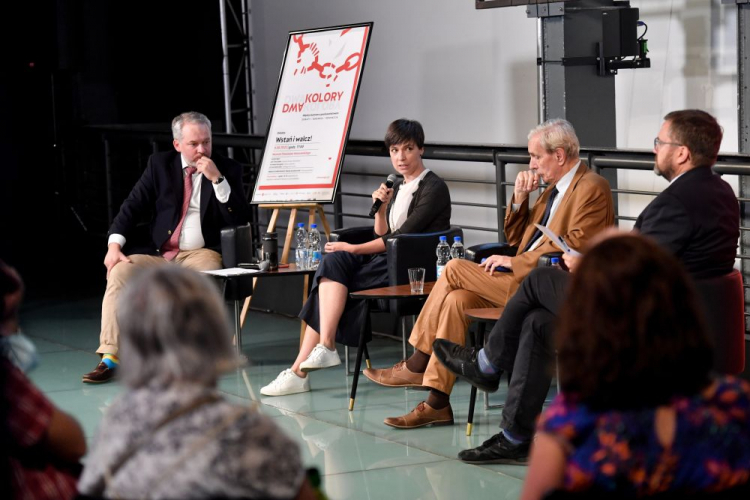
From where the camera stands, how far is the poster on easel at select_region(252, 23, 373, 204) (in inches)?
225

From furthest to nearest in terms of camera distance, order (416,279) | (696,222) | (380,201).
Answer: (380,201)
(416,279)
(696,222)

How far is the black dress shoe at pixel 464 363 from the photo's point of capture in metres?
3.94

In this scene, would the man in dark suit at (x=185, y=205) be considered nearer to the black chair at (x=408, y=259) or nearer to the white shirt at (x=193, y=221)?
the white shirt at (x=193, y=221)

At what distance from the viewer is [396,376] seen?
4.75 metres

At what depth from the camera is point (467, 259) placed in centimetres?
473

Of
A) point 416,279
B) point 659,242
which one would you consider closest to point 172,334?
point 659,242

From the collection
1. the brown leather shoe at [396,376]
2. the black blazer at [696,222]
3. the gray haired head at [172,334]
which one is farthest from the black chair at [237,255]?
the gray haired head at [172,334]

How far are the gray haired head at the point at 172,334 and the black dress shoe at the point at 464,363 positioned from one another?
236 cm

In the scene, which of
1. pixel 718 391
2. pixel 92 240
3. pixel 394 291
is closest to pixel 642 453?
pixel 718 391

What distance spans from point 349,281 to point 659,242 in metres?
1.91

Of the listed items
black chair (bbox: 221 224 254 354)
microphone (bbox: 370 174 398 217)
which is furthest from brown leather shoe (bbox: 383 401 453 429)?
black chair (bbox: 221 224 254 354)

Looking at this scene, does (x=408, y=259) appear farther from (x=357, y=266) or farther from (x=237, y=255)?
(x=237, y=255)

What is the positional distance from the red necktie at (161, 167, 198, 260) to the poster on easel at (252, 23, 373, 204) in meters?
0.45

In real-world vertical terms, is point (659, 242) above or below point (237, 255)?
above
